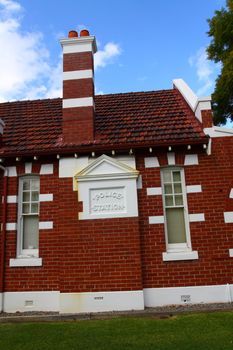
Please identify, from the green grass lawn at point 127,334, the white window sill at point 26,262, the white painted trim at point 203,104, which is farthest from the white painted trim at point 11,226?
the white painted trim at point 203,104

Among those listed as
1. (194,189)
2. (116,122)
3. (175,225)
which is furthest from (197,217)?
(116,122)

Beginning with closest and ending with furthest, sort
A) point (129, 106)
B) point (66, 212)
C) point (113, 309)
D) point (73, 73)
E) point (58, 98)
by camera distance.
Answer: point (113, 309) → point (66, 212) → point (73, 73) → point (129, 106) → point (58, 98)

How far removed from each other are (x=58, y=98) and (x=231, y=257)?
822 cm

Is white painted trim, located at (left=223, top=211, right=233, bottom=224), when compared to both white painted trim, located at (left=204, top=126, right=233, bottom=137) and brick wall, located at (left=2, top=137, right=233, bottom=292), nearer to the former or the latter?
brick wall, located at (left=2, top=137, right=233, bottom=292)

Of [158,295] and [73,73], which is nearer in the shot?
[158,295]

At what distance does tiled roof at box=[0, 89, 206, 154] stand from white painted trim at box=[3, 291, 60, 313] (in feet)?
12.2

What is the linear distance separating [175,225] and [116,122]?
3.59 meters

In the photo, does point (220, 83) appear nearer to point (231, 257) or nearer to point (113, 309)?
point (231, 257)

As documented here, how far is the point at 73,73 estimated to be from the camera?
35.6ft

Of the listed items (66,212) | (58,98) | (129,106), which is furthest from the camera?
(58,98)

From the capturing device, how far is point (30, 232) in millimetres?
10062

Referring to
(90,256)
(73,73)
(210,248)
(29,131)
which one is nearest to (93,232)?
(90,256)

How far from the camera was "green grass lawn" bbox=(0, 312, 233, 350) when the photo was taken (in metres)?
6.09

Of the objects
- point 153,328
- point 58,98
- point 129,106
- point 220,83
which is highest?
point 220,83
